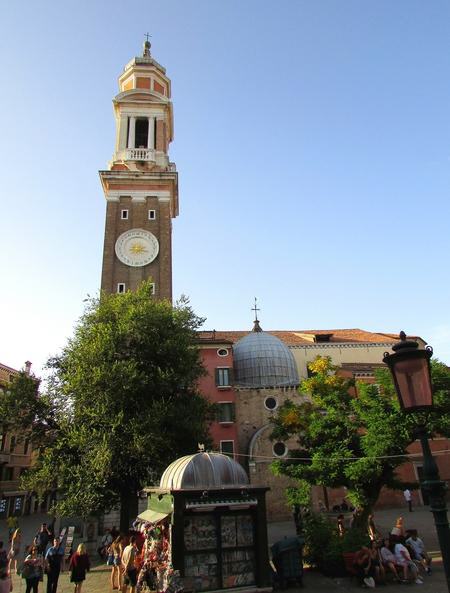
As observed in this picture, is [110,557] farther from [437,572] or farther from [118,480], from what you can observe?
[437,572]

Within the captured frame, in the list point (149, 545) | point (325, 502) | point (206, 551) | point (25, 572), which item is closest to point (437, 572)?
point (206, 551)

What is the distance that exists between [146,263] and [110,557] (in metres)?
20.2

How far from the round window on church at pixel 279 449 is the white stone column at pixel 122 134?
25506 millimetres

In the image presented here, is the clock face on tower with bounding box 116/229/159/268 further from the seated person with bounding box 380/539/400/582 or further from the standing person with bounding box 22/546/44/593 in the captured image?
the seated person with bounding box 380/539/400/582

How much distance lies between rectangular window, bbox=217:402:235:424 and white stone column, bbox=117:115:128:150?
71.1 feet

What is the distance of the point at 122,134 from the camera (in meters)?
37.6

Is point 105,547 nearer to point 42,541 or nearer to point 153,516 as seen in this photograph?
point 42,541

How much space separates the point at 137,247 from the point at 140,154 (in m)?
8.35

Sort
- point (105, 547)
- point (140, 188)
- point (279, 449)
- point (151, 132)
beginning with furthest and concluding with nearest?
point (151, 132), point (140, 188), point (279, 449), point (105, 547)

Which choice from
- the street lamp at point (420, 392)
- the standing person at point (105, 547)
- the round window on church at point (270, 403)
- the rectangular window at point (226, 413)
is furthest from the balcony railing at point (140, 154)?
the street lamp at point (420, 392)

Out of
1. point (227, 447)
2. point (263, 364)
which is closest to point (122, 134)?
point (263, 364)

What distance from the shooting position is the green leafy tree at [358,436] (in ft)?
51.6

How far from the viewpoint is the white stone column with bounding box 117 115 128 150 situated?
3731 centimetres

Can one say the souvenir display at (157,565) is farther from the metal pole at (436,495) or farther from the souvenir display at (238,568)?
the metal pole at (436,495)
